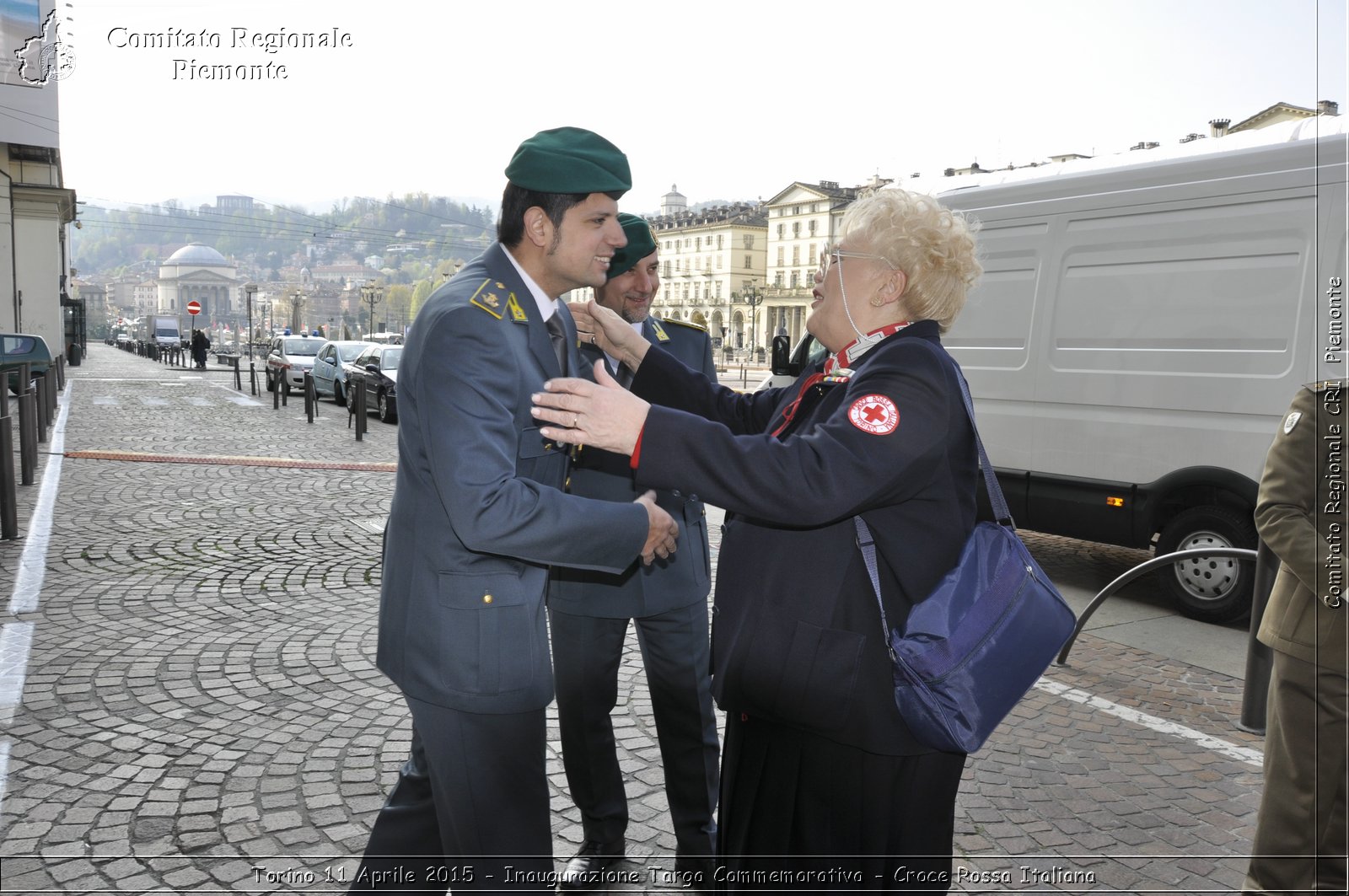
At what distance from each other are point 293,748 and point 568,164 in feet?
9.59

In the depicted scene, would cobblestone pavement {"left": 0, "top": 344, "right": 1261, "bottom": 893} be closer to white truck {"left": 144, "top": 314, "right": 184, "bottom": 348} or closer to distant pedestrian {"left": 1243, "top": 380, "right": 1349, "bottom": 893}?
distant pedestrian {"left": 1243, "top": 380, "right": 1349, "bottom": 893}

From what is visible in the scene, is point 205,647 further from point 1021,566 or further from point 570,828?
point 1021,566

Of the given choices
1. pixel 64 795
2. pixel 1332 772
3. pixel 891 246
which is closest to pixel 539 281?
pixel 891 246

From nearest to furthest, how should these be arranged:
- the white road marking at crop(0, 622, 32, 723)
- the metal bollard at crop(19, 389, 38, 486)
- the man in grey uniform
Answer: the man in grey uniform
the white road marking at crop(0, 622, 32, 723)
the metal bollard at crop(19, 389, 38, 486)

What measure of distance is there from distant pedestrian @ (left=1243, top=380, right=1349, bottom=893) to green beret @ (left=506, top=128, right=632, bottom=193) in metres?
1.90

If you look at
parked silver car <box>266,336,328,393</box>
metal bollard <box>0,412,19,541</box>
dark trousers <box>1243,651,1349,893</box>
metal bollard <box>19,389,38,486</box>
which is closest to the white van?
dark trousers <box>1243,651,1349,893</box>

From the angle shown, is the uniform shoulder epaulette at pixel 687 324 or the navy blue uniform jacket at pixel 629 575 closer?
the navy blue uniform jacket at pixel 629 575

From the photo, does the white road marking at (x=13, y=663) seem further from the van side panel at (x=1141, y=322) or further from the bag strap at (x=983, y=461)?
the van side panel at (x=1141, y=322)

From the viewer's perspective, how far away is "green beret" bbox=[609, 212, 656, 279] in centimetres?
318

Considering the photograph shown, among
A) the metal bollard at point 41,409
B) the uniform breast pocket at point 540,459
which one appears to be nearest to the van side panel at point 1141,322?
A: the uniform breast pocket at point 540,459

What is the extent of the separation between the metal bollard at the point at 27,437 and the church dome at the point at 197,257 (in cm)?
14688

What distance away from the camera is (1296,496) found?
8.21ft

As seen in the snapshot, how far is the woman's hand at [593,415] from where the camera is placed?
1.77 metres

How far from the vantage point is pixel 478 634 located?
194 centimetres
